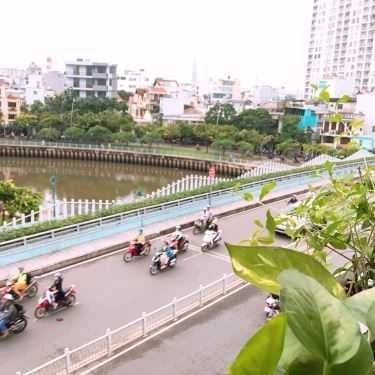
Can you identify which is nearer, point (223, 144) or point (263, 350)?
point (263, 350)

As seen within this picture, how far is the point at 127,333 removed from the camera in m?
6.69

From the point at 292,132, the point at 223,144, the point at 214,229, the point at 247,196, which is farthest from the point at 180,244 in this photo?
the point at 292,132

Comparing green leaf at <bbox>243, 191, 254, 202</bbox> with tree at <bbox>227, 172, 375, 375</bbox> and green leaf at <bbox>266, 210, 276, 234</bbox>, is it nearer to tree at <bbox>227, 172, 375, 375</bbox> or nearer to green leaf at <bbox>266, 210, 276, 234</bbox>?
green leaf at <bbox>266, 210, 276, 234</bbox>

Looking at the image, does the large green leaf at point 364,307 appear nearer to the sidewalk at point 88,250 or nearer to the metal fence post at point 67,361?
the metal fence post at point 67,361

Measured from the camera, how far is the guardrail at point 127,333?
564 centimetres

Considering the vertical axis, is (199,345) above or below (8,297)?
below

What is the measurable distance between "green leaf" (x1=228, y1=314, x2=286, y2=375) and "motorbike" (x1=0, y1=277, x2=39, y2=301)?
290 inches

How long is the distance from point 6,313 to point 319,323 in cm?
678

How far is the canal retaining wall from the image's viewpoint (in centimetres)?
3366

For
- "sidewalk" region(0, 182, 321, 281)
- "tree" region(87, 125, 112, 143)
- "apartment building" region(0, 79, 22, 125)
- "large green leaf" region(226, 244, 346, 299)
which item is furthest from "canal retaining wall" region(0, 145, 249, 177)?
"large green leaf" region(226, 244, 346, 299)

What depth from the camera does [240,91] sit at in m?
78.2

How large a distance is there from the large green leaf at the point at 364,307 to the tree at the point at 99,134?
35093 millimetres

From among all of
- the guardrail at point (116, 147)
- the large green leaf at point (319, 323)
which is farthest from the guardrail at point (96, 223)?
the guardrail at point (116, 147)

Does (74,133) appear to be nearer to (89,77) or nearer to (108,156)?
(108,156)
